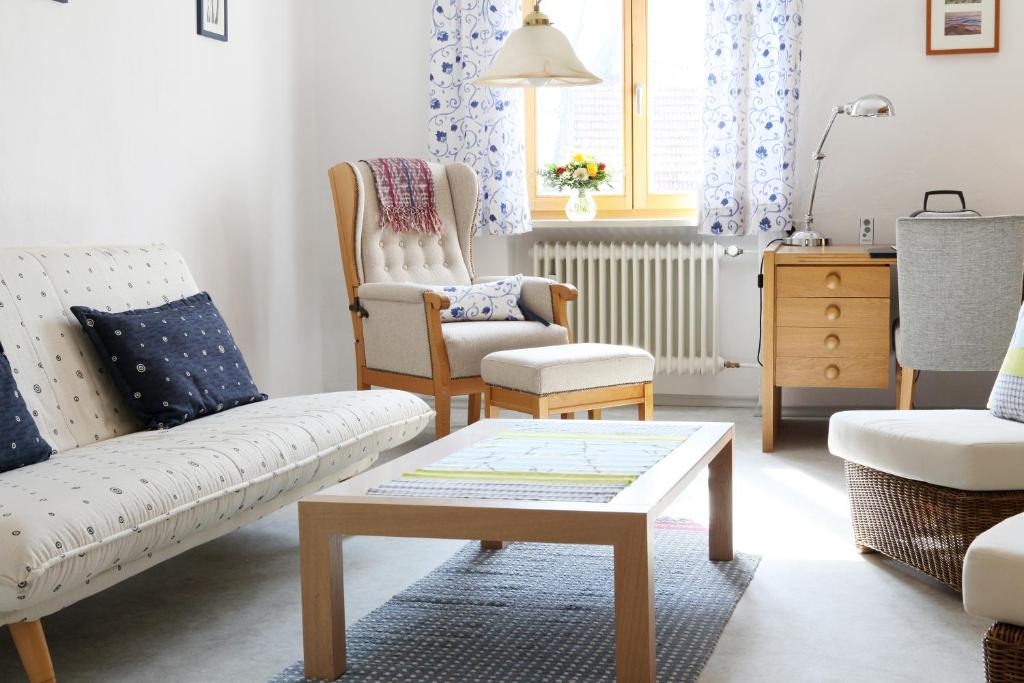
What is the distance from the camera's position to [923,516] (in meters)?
2.50

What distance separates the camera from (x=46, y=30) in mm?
3180

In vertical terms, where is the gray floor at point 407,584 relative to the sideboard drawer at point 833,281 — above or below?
below

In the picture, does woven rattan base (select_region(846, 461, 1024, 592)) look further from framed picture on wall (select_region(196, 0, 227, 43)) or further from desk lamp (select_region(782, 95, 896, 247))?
framed picture on wall (select_region(196, 0, 227, 43))

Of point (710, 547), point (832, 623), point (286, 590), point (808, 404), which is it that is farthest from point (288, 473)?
point (808, 404)

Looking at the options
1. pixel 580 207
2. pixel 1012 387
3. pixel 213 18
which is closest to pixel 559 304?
pixel 580 207

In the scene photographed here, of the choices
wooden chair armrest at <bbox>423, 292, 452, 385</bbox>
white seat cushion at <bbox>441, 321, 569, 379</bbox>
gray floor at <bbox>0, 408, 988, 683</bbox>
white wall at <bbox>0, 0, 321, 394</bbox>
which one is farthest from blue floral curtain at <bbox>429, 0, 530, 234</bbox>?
gray floor at <bbox>0, 408, 988, 683</bbox>

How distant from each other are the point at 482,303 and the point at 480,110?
102 cm

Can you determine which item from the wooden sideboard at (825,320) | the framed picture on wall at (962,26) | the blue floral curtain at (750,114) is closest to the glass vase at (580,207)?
the blue floral curtain at (750,114)

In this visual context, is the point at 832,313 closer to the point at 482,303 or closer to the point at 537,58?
the point at 482,303

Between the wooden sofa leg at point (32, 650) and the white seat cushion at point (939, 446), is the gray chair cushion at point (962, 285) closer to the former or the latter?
the white seat cushion at point (939, 446)

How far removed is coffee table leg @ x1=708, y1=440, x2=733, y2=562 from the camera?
8.95 ft

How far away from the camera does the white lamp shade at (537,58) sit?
138 inches

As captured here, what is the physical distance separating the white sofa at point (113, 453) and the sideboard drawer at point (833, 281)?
141cm

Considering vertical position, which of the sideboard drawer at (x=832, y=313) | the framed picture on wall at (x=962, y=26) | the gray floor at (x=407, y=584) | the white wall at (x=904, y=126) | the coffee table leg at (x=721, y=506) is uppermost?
the framed picture on wall at (x=962, y=26)
